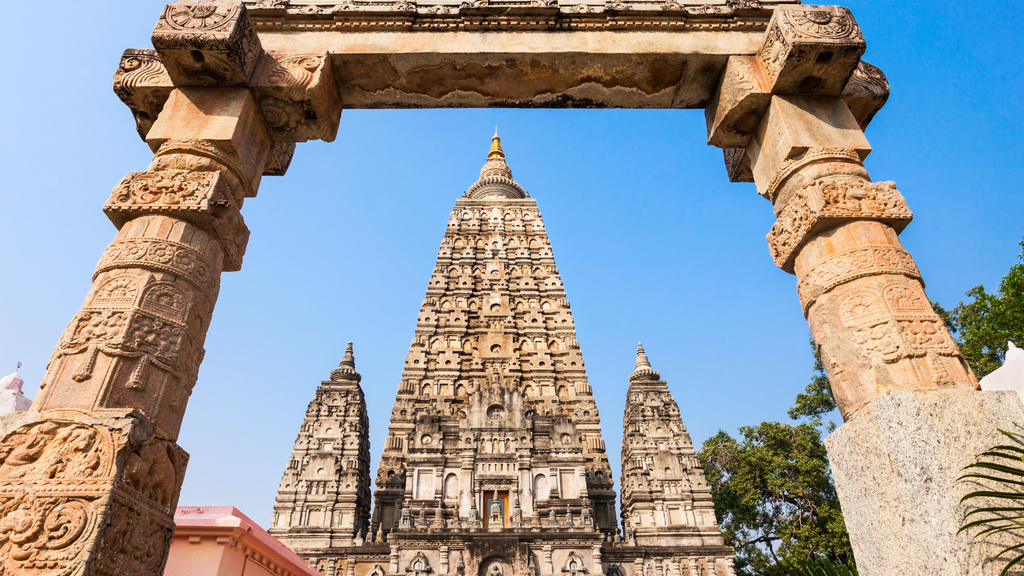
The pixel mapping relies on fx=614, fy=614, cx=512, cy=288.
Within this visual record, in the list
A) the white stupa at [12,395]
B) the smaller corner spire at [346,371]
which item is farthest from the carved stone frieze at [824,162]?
the smaller corner spire at [346,371]

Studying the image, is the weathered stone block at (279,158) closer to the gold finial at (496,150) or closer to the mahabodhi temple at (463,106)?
the mahabodhi temple at (463,106)

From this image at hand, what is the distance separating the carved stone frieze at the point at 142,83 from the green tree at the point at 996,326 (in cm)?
2206

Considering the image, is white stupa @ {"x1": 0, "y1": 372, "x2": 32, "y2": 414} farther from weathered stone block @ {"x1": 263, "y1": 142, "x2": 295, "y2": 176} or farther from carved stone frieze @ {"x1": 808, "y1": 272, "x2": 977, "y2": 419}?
carved stone frieze @ {"x1": 808, "y1": 272, "x2": 977, "y2": 419}

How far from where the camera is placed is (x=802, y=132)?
189 inches

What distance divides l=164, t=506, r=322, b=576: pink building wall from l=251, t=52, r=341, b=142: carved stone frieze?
25.1 feet

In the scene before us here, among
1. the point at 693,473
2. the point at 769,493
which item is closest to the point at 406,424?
the point at 693,473

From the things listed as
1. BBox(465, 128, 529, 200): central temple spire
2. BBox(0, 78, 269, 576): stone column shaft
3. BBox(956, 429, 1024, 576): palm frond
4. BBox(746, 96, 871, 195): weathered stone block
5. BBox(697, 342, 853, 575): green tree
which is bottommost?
BBox(956, 429, 1024, 576): palm frond

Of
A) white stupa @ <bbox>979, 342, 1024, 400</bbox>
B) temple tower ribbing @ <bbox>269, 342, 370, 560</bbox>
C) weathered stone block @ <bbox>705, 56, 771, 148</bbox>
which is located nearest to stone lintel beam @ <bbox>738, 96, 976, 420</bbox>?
weathered stone block @ <bbox>705, 56, 771, 148</bbox>

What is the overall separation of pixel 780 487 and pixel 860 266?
28.0m

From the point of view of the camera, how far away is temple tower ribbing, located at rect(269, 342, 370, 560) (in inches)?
1124

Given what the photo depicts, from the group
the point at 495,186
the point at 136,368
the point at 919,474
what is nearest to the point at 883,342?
the point at 919,474

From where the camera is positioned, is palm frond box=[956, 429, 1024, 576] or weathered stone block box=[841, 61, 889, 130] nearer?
palm frond box=[956, 429, 1024, 576]

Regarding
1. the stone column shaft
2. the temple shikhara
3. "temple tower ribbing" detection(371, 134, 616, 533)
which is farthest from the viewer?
"temple tower ribbing" detection(371, 134, 616, 533)

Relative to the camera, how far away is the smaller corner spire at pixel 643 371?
34.9m
